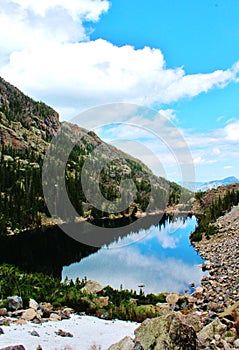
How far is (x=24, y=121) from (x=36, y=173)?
5814 cm

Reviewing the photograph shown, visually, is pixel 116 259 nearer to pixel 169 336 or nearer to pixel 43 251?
pixel 43 251

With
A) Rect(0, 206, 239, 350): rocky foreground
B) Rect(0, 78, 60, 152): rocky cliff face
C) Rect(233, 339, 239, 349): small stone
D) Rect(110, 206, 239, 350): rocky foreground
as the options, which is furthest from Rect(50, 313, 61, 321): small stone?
Rect(0, 78, 60, 152): rocky cliff face

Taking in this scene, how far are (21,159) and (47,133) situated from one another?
4762 centimetres

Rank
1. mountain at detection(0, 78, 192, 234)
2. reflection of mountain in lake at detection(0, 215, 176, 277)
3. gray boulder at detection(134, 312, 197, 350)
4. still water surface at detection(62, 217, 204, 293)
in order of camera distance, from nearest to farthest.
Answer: gray boulder at detection(134, 312, 197, 350) → still water surface at detection(62, 217, 204, 293) → reflection of mountain in lake at detection(0, 215, 176, 277) → mountain at detection(0, 78, 192, 234)

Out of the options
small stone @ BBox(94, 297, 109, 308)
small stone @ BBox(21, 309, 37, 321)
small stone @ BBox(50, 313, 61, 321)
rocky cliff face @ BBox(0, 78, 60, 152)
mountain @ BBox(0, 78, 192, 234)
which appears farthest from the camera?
rocky cliff face @ BBox(0, 78, 60, 152)

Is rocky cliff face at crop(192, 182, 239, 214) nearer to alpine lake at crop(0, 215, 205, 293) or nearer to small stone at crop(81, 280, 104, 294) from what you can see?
alpine lake at crop(0, 215, 205, 293)

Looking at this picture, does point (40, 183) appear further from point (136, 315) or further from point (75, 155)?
point (136, 315)

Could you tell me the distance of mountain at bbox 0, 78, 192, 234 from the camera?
7800 cm

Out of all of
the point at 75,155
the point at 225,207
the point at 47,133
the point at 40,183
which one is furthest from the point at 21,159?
the point at 225,207

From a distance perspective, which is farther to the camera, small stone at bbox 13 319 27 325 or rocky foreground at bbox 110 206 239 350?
small stone at bbox 13 319 27 325

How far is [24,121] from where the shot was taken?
148 m

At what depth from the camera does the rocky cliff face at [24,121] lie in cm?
12794

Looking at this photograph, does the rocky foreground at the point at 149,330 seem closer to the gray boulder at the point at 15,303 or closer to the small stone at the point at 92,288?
the gray boulder at the point at 15,303

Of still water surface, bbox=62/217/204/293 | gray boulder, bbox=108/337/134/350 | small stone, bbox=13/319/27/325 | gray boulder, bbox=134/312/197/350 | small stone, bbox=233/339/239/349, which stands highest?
gray boulder, bbox=134/312/197/350
